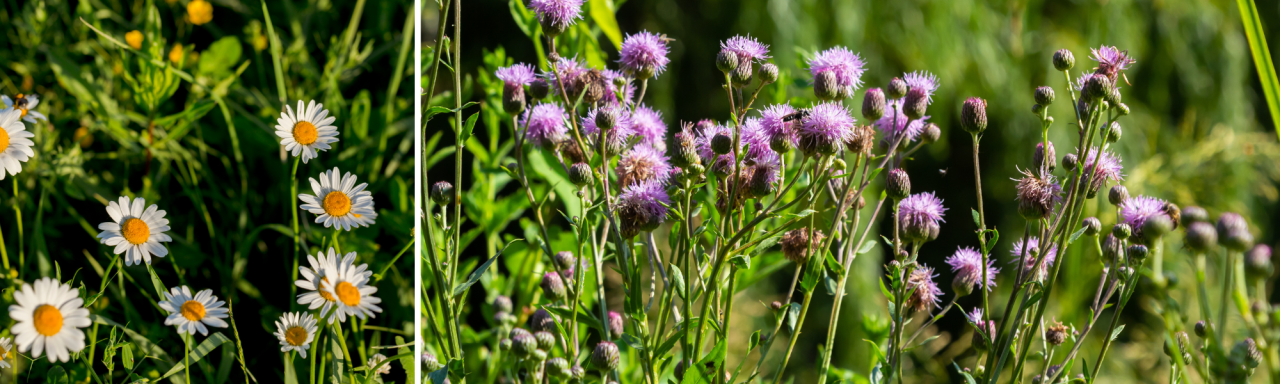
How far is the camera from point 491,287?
490 mm

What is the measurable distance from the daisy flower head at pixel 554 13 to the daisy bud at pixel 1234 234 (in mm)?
258

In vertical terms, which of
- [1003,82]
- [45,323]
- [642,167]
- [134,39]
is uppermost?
[1003,82]

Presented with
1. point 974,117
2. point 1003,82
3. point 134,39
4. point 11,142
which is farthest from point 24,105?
point 1003,82

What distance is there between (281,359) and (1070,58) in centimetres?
39

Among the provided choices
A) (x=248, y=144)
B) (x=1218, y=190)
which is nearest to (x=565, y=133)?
(x=248, y=144)

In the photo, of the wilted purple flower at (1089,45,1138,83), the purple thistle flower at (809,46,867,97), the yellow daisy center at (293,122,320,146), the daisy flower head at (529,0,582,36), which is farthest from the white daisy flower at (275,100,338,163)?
the wilted purple flower at (1089,45,1138,83)

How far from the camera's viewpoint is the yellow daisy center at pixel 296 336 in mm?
303

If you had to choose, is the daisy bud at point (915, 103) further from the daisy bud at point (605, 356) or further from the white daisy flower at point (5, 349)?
the white daisy flower at point (5, 349)

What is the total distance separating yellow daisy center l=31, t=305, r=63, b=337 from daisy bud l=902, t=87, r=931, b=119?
1.07ft

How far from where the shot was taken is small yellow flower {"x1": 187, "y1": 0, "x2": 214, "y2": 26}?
530mm

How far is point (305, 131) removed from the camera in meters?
0.31

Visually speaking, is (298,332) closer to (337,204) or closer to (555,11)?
(337,204)

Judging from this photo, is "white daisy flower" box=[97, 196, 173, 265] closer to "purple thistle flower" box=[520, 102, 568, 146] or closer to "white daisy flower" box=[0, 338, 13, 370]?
"white daisy flower" box=[0, 338, 13, 370]

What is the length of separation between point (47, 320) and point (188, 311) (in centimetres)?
5
